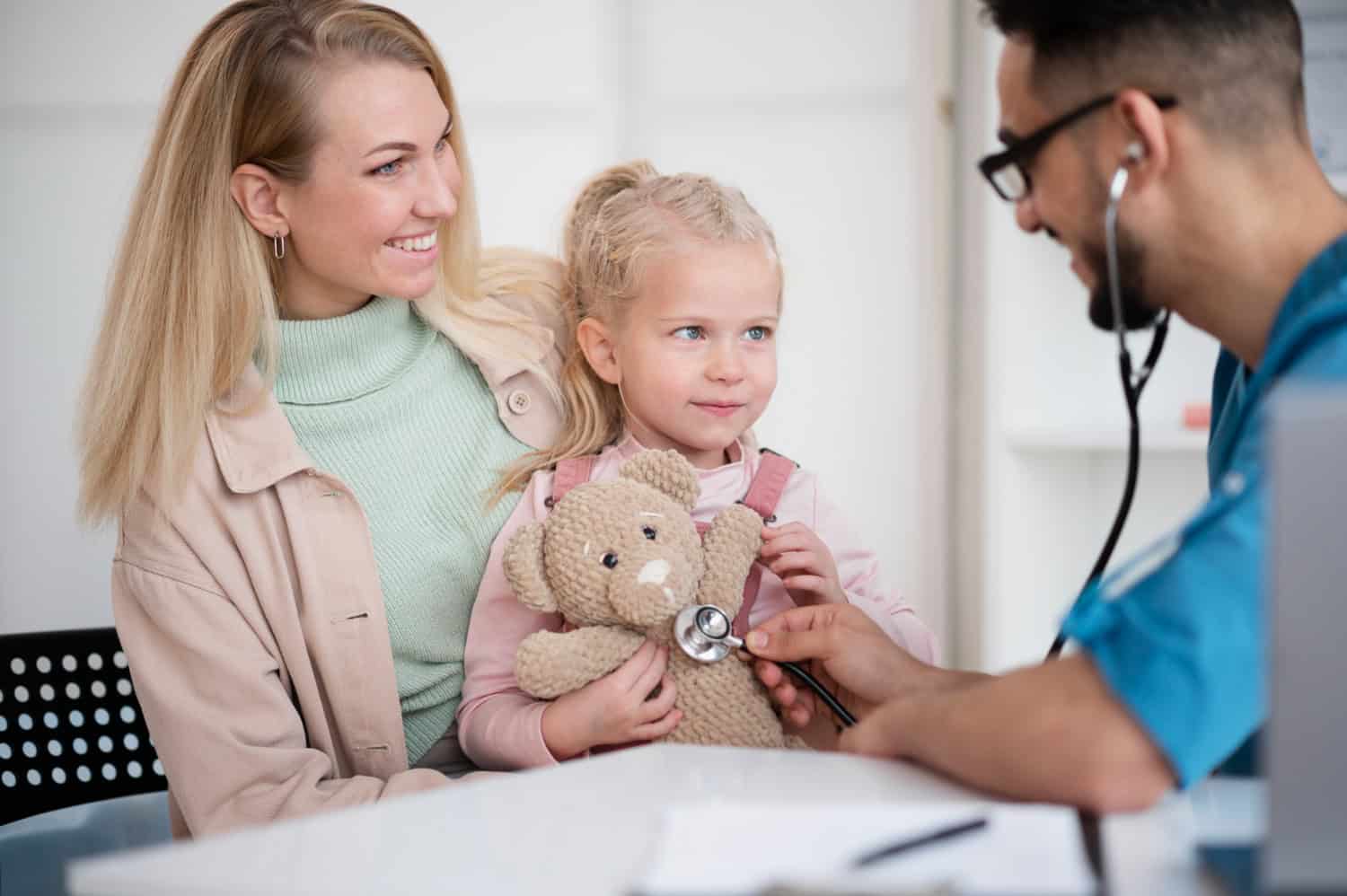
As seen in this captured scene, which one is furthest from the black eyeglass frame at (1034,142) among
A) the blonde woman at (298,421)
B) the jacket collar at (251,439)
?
the jacket collar at (251,439)

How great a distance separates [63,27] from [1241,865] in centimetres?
319

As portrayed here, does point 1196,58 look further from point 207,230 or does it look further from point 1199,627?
point 207,230

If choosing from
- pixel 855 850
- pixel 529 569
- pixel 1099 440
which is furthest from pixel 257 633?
pixel 1099 440

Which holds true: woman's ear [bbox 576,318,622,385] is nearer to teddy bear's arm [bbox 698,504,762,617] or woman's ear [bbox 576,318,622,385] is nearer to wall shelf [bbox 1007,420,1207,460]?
teddy bear's arm [bbox 698,504,762,617]

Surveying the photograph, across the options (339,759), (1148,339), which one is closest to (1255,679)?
(339,759)

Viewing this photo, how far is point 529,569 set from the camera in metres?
→ 1.33

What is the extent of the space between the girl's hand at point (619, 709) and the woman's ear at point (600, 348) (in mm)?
402

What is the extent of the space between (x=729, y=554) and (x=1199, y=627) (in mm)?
608

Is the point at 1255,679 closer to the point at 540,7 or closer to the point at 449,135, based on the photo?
the point at 449,135

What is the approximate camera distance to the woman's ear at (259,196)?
1.60 meters

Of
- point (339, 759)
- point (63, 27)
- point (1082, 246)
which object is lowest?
point (339, 759)

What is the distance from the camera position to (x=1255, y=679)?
85cm

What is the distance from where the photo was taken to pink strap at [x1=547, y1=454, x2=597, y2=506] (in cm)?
151

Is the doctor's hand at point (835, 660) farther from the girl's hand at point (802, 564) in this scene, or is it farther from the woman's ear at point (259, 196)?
the woman's ear at point (259, 196)
